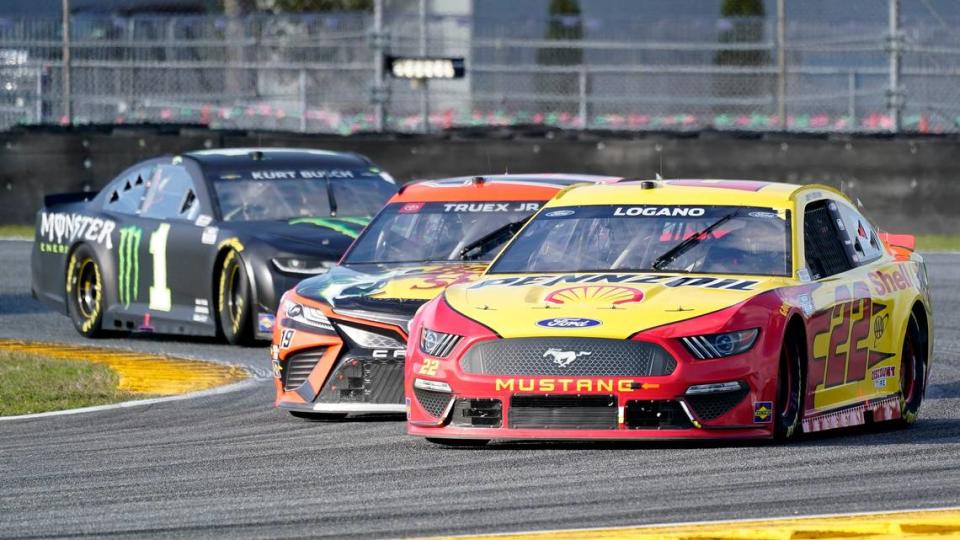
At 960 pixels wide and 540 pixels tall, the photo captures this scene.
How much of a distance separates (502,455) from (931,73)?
16059mm

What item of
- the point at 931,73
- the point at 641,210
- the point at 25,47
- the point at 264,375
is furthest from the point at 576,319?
the point at 25,47

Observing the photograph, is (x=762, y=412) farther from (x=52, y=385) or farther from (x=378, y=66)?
(x=378, y=66)

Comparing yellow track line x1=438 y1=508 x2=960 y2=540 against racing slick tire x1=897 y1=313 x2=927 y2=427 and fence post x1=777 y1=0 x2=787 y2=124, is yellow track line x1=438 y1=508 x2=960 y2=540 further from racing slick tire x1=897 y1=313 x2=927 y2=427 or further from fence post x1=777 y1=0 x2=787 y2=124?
fence post x1=777 y1=0 x2=787 y2=124

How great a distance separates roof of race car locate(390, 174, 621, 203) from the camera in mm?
11875

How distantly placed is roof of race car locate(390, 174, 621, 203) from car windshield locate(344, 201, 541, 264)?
7cm

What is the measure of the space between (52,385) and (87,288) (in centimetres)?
381

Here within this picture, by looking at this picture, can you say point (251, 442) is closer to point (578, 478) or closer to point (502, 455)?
point (502, 455)

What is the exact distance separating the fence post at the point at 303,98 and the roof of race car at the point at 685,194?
1518cm

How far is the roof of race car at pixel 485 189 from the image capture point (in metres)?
11.9

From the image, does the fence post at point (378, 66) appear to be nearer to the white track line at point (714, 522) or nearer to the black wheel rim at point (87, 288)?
the black wheel rim at point (87, 288)

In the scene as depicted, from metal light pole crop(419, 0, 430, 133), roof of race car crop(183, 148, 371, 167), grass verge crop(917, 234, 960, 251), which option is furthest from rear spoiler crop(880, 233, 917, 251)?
metal light pole crop(419, 0, 430, 133)

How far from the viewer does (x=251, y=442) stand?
364 inches

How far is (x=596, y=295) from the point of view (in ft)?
28.3

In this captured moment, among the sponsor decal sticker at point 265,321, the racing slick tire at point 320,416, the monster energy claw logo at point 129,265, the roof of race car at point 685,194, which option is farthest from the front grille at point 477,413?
the monster energy claw logo at point 129,265
